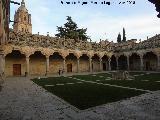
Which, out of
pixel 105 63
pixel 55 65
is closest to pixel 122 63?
pixel 105 63

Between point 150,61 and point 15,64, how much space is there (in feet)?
76.5

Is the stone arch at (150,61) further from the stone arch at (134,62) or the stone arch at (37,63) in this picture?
the stone arch at (37,63)

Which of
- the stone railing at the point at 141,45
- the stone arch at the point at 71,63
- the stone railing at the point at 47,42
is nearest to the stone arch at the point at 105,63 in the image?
the stone railing at the point at 141,45

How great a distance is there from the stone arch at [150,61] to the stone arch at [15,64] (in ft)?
67.7

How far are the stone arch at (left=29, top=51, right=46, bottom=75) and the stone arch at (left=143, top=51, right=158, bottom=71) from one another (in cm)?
1755

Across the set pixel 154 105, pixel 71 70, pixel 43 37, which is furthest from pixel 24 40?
pixel 154 105

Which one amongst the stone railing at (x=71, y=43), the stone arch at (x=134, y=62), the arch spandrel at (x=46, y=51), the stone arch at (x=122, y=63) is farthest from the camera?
the stone arch at (x=122, y=63)

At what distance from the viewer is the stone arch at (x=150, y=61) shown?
3522cm

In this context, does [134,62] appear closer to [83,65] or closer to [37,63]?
[83,65]

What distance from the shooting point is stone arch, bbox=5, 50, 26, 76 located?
28.2m

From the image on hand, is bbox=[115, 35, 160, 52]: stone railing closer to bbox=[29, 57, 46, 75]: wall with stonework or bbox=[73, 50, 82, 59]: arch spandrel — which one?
bbox=[73, 50, 82, 59]: arch spandrel

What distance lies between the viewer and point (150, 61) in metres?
36.2

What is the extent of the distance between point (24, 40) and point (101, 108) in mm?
20840

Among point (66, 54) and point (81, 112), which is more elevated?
point (66, 54)
